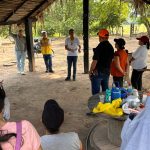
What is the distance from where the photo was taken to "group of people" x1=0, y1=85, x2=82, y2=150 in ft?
7.04

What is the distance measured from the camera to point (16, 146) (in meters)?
2.15

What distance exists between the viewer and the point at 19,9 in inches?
400

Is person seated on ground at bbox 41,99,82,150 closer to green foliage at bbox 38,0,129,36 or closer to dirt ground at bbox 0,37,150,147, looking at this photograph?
dirt ground at bbox 0,37,150,147

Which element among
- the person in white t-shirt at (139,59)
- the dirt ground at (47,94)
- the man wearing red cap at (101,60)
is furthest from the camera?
the person in white t-shirt at (139,59)

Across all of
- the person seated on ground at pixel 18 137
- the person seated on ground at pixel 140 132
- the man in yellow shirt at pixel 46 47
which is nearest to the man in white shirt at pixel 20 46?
the man in yellow shirt at pixel 46 47

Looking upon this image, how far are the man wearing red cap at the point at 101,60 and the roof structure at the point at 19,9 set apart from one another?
4.20 metres

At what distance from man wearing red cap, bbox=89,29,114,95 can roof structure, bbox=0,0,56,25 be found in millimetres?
4198

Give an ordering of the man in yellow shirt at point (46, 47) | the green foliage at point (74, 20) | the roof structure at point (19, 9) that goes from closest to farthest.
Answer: the roof structure at point (19, 9) → the man in yellow shirt at point (46, 47) → the green foliage at point (74, 20)

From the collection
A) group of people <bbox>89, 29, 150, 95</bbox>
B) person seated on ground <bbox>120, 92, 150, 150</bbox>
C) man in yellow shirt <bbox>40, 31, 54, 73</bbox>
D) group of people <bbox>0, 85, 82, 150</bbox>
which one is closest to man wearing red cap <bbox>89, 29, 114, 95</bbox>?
group of people <bbox>89, 29, 150, 95</bbox>

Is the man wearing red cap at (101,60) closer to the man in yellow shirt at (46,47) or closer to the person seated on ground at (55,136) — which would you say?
the person seated on ground at (55,136)

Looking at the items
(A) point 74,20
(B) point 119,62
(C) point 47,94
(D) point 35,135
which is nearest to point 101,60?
(B) point 119,62

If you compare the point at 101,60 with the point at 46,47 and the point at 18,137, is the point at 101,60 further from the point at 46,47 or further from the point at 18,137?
the point at 46,47

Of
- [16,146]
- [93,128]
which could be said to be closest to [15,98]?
[93,128]

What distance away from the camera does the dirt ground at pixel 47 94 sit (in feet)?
20.7
